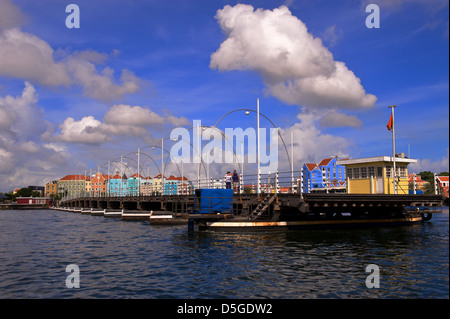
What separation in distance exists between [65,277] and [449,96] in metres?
13.6

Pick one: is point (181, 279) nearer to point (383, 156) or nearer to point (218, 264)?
point (218, 264)

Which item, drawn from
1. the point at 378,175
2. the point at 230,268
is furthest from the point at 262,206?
the point at 230,268

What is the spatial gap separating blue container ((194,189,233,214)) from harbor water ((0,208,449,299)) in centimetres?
604

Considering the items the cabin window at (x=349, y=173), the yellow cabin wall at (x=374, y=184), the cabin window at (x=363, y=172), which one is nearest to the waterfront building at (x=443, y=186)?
the yellow cabin wall at (x=374, y=184)

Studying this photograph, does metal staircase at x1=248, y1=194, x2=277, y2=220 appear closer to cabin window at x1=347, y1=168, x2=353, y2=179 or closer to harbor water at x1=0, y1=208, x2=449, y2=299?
harbor water at x1=0, y1=208, x2=449, y2=299

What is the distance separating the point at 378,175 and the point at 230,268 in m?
25.9

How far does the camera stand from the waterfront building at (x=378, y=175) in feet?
115

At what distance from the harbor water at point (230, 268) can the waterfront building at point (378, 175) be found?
41.5 ft

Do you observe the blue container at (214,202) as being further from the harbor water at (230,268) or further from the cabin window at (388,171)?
the cabin window at (388,171)

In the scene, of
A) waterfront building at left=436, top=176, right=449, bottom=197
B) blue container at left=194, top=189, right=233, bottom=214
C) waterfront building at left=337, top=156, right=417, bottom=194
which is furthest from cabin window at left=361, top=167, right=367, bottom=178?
blue container at left=194, top=189, right=233, bottom=214

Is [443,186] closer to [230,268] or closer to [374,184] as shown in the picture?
[374,184]

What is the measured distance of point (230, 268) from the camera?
14812mm

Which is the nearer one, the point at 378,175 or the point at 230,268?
the point at 230,268

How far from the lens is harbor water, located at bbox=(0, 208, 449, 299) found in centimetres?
1127
